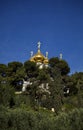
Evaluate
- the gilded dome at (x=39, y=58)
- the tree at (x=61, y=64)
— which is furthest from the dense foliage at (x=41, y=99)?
the gilded dome at (x=39, y=58)

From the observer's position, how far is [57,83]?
110 feet

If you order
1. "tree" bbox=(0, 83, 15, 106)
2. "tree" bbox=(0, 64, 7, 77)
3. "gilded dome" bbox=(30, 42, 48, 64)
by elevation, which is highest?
"gilded dome" bbox=(30, 42, 48, 64)

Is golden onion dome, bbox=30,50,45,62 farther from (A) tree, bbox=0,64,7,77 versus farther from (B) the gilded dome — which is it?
(A) tree, bbox=0,64,7,77

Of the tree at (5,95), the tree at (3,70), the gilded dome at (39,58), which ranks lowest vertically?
the tree at (5,95)

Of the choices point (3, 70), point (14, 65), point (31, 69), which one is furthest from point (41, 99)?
point (14, 65)

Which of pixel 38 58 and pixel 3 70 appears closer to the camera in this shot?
pixel 3 70

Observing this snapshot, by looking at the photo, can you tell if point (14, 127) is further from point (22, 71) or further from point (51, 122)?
point (22, 71)

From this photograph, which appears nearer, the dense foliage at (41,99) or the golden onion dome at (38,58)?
the dense foliage at (41,99)

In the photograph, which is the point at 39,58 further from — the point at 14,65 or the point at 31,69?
the point at 31,69

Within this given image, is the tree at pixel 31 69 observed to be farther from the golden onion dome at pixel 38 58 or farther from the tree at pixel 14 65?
the golden onion dome at pixel 38 58

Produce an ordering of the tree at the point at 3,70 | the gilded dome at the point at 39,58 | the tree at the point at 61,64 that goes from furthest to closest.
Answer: the gilded dome at the point at 39,58
the tree at the point at 61,64
the tree at the point at 3,70

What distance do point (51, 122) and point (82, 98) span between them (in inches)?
793

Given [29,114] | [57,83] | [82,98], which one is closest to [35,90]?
[57,83]

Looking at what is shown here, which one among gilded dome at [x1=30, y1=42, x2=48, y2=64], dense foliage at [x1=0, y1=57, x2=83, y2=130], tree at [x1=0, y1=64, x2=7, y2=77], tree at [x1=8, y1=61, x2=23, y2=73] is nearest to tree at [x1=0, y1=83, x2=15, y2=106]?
dense foliage at [x1=0, y1=57, x2=83, y2=130]
